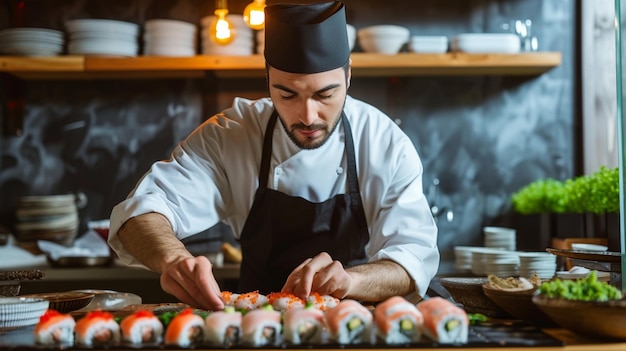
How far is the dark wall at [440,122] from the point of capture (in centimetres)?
438

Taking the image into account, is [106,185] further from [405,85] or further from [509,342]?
[509,342]

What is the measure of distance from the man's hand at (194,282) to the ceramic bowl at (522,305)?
1.98 ft

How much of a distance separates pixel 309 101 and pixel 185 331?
1035 mm

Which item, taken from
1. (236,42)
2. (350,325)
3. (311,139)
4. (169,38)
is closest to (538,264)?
(311,139)

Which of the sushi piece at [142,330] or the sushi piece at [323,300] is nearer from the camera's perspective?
the sushi piece at [142,330]

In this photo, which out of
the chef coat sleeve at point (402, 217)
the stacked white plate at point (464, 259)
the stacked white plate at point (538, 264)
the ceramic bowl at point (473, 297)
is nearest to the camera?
the ceramic bowl at point (473, 297)

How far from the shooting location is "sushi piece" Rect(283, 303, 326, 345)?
1.38 meters

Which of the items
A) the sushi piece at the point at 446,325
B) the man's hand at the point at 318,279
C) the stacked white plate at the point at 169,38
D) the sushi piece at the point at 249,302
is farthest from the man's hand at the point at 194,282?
the stacked white plate at the point at 169,38

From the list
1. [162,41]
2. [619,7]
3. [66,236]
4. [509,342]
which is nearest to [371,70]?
[162,41]

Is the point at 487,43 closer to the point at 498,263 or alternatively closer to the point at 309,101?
the point at 498,263

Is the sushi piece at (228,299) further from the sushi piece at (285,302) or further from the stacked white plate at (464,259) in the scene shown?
the stacked white plate at (464,259)

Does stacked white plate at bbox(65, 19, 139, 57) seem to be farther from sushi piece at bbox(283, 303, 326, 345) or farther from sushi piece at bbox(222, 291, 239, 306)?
sushi piece at bbox(283, 303, 326, 345)

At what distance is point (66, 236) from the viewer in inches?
161

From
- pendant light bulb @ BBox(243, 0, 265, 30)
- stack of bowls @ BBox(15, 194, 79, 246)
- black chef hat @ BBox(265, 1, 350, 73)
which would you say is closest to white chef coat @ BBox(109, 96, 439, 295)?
black chef hat @ BBox(265, 1, 350, 73)
